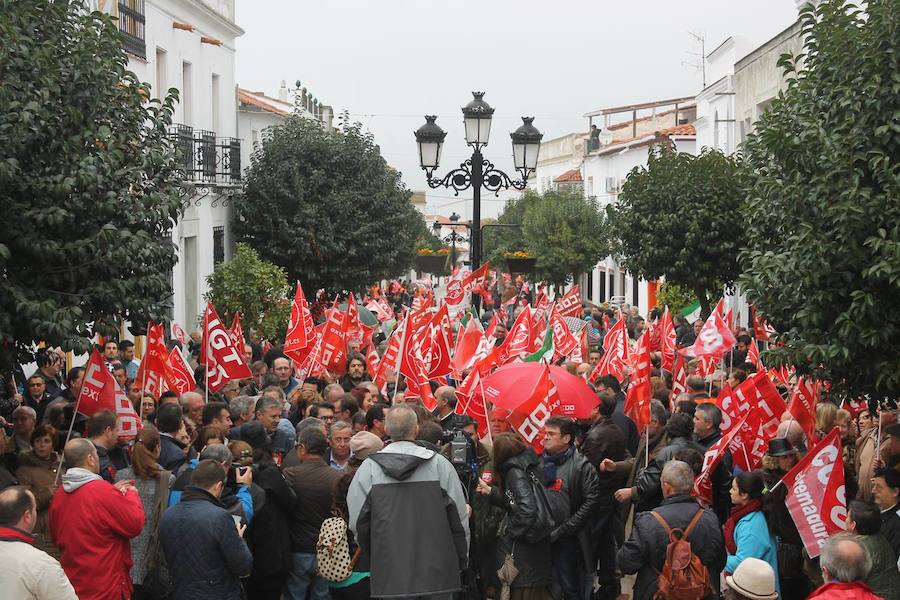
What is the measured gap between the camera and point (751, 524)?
780 centimetres

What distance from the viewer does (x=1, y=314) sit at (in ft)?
27.5

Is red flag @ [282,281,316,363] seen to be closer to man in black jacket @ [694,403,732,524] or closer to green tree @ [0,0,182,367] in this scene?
green tree @ [0,0,182,367]

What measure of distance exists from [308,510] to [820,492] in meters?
3.17

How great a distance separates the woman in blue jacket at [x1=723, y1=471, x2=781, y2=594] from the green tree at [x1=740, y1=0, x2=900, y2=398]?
3.63ft

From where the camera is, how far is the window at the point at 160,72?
23312 millimetres

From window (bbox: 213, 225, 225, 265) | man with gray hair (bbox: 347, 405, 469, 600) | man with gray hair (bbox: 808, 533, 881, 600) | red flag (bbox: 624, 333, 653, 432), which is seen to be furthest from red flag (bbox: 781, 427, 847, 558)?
window (bbox: 213, 225, 225, 265)

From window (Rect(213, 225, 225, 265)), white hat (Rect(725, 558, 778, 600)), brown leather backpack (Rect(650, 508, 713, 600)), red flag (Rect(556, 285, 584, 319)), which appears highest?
window (Rect(213, 225, 225, 265))

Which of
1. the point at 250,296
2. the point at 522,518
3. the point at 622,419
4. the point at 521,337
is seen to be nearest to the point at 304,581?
the point at 522,518

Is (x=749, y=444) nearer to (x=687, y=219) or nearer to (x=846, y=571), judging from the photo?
(x=846, y=571)

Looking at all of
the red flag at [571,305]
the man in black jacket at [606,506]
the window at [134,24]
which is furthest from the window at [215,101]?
the man in black jacket at [606,506]

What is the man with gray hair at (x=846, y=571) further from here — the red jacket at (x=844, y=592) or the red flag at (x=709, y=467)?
the red flag at (x=709, y=467)

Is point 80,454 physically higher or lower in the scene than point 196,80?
lower

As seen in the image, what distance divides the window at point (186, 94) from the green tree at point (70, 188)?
1483 centimetres

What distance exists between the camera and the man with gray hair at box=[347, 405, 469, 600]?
697 centimetres
